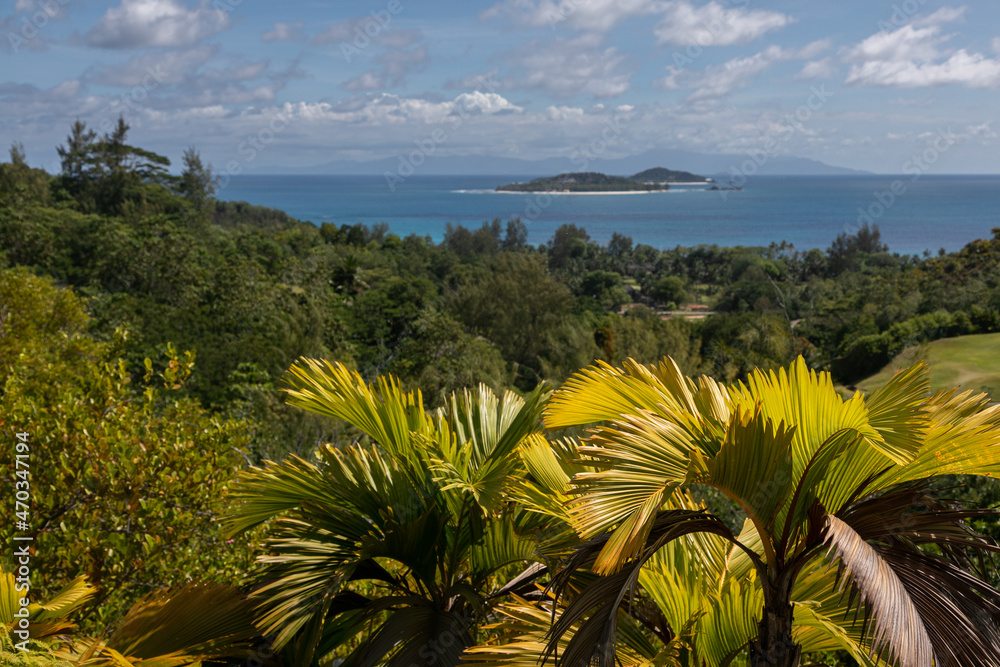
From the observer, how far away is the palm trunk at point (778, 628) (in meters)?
2.75

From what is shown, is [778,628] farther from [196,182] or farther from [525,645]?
[196,182]

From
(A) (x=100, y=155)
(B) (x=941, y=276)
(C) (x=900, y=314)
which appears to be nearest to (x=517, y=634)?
(C) (x=900, y=314)

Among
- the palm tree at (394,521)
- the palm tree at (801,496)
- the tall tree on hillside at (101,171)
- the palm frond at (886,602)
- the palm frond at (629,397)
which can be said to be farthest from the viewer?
the tall tree on hillside at (101,171)

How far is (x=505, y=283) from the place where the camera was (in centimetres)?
4144

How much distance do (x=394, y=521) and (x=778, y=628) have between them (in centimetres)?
194

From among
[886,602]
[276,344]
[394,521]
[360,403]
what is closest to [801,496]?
[886,602]

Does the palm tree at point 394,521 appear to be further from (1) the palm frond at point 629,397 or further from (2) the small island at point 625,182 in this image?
(2) the small island at point 625,182

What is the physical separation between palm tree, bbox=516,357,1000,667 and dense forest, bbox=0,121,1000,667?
0.59ft

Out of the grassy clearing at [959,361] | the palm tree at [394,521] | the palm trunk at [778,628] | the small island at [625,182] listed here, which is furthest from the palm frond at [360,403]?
the small island at [625,182]

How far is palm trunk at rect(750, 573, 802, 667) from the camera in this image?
2.75 m

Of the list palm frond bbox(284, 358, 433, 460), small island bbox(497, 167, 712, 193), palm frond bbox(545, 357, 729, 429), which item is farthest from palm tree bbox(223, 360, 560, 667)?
small island bbox(497, 167, 712, 193)

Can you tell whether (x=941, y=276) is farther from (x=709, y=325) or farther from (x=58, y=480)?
(x=58, y=480)

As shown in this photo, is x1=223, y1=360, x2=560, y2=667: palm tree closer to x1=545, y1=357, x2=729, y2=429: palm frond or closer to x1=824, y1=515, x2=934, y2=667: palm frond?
x1=545, y1=357, x2=729, y2=429: palm frond

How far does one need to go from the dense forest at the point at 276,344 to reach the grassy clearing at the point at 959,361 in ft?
5.27
